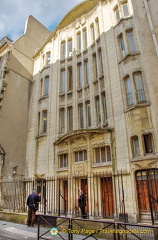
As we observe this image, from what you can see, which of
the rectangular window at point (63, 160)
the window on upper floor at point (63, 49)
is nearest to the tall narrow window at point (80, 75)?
the window on upper floor at point (63, 49)

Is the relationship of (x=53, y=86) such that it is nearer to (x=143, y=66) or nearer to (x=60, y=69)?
(x=60, y=69)

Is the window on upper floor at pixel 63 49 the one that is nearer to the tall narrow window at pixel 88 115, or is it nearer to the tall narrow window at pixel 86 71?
the tall narrow window at pixel 86 71

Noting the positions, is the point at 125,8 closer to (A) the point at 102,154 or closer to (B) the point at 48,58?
(B) the point at 48,58

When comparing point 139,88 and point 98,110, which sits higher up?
point 139,88

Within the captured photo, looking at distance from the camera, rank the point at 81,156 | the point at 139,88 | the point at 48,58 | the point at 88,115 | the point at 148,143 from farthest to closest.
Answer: the point at 48,58, the point at 88,115, the point at 81,156, the point at 139,88, the point at 148,143

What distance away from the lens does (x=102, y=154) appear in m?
13.6

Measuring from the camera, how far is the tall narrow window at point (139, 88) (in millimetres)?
12663

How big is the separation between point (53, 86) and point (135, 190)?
1238 centimetres

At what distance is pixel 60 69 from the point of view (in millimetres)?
19391

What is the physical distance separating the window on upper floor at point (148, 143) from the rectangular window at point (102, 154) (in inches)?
106

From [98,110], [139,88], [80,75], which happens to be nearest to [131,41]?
[139,88]

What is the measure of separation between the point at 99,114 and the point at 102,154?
10.7 ft

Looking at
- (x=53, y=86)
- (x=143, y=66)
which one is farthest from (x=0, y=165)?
(x=143, y=66)

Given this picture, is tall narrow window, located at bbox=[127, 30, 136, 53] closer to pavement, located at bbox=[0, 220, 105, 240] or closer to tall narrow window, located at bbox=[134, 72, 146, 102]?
tall narrow window, located at bbox=[134, 72, 146, 102]
